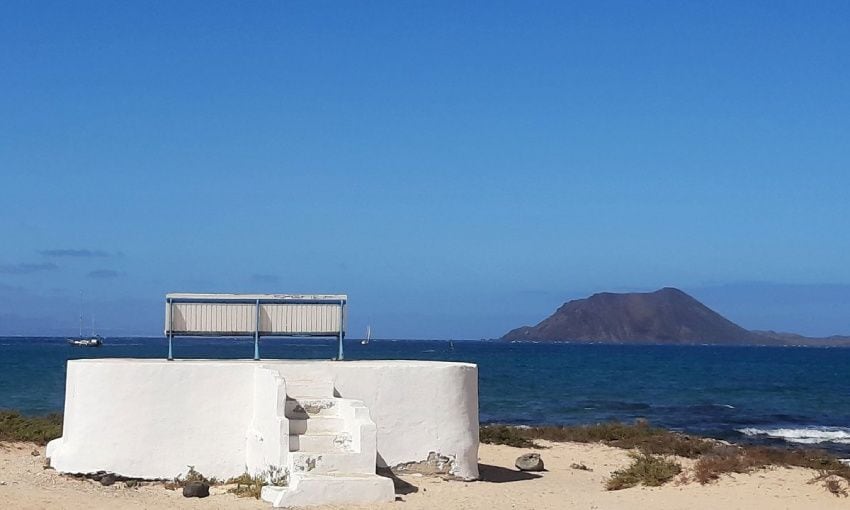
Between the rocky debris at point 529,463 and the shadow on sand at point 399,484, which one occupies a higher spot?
the shadow on sand at point 399,484

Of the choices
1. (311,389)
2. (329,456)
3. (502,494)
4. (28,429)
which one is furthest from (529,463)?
(28,429)

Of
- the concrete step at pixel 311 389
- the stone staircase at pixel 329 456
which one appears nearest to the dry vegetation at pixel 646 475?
the stone staircase at pixel 329 456

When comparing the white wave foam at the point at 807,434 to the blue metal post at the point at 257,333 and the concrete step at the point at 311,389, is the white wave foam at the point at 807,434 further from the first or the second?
the concrete step at the point at 311,389

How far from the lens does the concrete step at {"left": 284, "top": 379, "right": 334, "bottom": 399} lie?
17062 mm

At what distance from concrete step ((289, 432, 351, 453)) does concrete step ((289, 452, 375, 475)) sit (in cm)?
36

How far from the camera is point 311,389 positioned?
17.2 m

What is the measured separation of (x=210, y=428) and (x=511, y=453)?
28.6 ft

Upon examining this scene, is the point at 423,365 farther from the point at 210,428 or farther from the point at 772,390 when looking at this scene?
the point at 772,390

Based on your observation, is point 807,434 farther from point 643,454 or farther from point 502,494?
point 502,494

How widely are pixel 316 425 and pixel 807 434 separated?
2537cm

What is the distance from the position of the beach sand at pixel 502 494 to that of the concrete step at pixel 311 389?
5.96ft

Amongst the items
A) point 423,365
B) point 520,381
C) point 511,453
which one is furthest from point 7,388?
point 423,365

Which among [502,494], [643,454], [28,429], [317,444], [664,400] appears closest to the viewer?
[317,444]

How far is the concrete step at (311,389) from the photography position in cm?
1706
